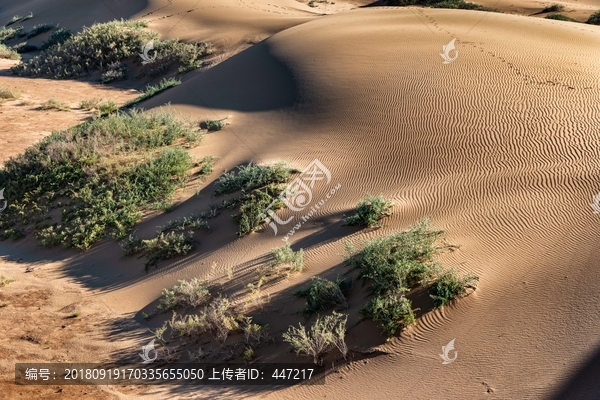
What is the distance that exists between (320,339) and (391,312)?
799 millimetres

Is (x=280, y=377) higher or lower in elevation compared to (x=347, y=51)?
lower

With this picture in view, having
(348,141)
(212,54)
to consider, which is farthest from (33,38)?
(348,141)

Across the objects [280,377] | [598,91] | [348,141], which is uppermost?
[598,91]

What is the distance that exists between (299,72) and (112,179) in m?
5.04

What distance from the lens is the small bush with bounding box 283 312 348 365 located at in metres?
5.73

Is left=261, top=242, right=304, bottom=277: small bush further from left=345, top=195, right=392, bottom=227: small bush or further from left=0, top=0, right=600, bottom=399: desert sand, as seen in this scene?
left=345, top=195, right=392, bottom=227: small bush

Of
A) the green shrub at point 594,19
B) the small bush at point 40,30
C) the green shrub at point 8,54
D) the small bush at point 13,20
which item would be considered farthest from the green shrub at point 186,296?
the small bush at point 13,20

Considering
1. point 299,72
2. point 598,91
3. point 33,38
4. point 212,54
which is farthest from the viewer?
point 33,38

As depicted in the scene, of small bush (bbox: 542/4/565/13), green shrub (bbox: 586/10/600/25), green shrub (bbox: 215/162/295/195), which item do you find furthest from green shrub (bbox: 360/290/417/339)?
small bush (bbox: 542/4/565/13)

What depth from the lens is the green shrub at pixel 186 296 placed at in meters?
7.15

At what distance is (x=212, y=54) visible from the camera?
19.9m

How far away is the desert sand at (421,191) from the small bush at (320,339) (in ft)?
0.59

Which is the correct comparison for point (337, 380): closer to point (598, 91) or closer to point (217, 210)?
point (217, 210)

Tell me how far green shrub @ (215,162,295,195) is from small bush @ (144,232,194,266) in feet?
4.19
